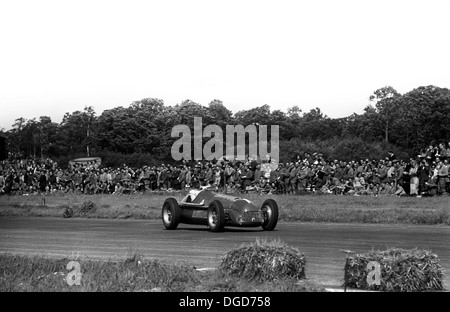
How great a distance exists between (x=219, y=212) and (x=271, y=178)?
14946mm

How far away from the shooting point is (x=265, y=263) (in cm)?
860

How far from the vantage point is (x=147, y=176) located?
39469 millimetres

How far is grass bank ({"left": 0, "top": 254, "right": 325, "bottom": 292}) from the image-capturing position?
809cm

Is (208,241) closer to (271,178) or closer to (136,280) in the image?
(136,280)

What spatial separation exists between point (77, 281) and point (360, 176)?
23.0m

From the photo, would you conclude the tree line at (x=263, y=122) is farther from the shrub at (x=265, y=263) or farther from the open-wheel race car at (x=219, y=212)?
the shrub at (x=265, y=263)

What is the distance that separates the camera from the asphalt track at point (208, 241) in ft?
40.1

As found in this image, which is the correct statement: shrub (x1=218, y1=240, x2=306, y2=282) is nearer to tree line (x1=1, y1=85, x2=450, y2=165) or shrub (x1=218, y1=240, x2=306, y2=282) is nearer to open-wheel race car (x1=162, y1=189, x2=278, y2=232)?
open-wheel race car (x1=162, y1=189, x2=278, y2=232)

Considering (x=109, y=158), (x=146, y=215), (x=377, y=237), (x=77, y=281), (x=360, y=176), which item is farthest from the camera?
(x=109, y=158)

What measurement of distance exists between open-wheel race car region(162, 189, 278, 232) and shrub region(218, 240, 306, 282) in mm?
8980

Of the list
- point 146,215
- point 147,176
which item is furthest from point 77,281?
point 147,176

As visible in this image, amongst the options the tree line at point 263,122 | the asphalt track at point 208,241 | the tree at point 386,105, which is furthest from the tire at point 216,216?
the tree at point 386,105

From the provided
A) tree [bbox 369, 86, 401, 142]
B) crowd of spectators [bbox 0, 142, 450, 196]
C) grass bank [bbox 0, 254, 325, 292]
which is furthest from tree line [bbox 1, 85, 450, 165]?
grass bank [bbox 0, 254, 325, 292]
